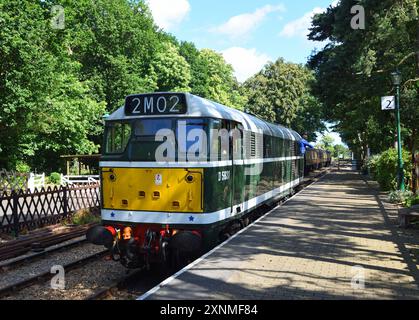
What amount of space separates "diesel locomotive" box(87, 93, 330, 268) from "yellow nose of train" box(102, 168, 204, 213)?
2 cm

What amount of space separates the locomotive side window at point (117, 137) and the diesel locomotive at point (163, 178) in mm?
20

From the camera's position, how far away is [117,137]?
8.75 m

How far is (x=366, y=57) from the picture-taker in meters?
18.4

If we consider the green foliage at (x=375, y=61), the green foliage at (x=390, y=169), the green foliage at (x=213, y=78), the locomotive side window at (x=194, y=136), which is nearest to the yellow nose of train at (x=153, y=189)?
the locomotive side window at (x=194, y=136)

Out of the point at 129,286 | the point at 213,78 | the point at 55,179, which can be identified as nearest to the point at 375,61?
the point at 129,286

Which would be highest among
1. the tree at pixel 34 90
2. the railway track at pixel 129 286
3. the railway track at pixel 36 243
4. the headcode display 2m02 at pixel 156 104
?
the tree at pixel 34 90

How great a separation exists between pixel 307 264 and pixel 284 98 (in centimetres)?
5412

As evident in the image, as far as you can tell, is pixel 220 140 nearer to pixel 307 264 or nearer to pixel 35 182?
pixel 307 264

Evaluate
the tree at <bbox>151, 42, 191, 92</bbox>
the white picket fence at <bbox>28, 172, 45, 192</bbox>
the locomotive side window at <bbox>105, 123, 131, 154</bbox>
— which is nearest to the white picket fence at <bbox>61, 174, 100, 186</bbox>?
the white picket fence at <bbox>28, 172, 45, 192</bbox>

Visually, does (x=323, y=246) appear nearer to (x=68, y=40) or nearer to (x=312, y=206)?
(x=312, y=206)

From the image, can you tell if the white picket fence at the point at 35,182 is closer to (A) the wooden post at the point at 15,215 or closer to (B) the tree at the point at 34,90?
(B) the tree at the point at 34,90

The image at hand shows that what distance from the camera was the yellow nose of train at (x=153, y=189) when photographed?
805cm
